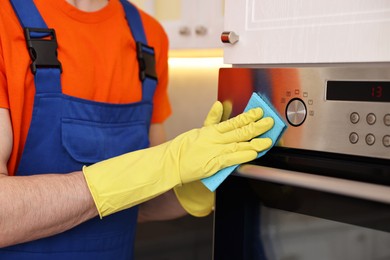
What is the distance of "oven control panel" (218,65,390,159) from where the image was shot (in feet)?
2.26

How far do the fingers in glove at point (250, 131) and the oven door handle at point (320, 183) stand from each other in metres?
0.05

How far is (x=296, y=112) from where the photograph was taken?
77 cm

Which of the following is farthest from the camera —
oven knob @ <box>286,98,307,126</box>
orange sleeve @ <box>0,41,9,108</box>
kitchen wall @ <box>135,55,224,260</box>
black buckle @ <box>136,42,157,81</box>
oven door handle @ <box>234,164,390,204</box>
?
kitchen wall @ <box>135,55,224,260</box>

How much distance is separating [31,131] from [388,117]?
69 centimetres

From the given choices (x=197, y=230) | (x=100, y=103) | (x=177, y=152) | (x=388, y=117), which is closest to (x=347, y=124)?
(x=388, y=117)

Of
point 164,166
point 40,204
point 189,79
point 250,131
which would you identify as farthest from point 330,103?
point 189,79

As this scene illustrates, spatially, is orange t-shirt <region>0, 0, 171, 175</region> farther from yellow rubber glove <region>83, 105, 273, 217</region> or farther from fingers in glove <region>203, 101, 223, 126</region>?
fingers in glove <region>203, 101, 223, 126</region>

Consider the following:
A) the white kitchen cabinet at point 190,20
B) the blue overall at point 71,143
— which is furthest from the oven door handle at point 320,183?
the white kitchen cabinet at point 190,20

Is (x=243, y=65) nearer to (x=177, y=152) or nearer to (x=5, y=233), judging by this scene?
(x=177, y=152)

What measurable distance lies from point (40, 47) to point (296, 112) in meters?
0.54

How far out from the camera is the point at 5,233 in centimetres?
91

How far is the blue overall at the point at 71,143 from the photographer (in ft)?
3.40

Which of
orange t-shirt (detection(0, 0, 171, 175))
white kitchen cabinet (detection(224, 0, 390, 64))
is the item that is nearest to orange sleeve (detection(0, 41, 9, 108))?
orange t-shirt (detection(0, 0, 171, 175))

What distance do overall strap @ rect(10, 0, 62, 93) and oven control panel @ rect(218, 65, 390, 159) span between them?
0.40 meters
